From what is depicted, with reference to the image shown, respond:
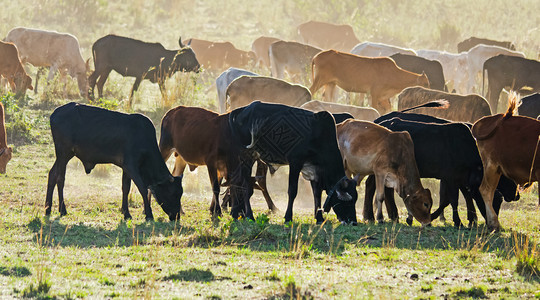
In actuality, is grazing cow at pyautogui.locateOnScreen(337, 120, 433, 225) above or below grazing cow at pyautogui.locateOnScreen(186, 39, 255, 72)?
below

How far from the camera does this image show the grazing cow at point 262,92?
60.1 ft

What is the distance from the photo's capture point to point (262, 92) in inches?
728

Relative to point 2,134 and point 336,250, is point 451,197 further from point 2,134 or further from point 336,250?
point 2,134

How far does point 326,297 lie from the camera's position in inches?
285

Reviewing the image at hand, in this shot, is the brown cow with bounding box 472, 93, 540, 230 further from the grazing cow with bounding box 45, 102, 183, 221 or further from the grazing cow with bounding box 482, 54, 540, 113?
the grazing cow with bounding box 482, 54, 540, 113

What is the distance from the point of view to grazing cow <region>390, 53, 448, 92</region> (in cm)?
2375

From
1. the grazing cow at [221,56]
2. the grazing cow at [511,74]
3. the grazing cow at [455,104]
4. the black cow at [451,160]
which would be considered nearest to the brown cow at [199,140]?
the black cow at [451,160]

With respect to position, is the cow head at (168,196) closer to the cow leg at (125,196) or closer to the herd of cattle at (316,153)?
the herd of cattle at (316,153)

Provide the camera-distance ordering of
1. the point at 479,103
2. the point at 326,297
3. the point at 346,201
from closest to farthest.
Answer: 1. the point at 326,297
2. the point at 346,201
3. the point at 479,103

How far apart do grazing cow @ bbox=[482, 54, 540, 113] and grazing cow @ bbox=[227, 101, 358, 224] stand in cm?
1210

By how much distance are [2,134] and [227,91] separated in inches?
221

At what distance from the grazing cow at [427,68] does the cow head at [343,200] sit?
13194 mm

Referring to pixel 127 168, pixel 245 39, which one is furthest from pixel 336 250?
pixel 245 39

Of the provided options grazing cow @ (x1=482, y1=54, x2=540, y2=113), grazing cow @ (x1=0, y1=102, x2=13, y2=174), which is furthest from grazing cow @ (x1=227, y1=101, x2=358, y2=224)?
grazing cow @ (x1=482, y1=54, x2=540, y2=113)
